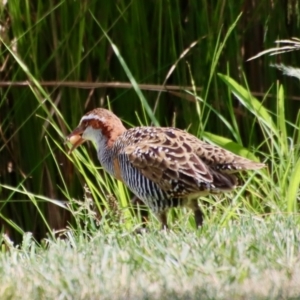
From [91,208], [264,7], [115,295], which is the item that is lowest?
[91,208]

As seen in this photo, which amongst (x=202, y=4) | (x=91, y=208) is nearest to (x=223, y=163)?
(x=91, y=208)

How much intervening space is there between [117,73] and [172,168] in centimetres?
155

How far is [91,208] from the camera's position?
634 centimetres

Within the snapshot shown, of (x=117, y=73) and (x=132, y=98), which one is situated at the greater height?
(x=117, y=73)

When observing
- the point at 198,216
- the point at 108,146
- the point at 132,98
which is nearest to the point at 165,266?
the point at 198,216

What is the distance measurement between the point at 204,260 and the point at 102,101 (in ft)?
10.4

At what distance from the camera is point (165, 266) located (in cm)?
432

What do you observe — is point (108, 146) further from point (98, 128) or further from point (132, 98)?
point (132, 98)

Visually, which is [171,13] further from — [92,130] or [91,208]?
[91,208]

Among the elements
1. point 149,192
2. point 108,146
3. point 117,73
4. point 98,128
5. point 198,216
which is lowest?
point 198,216

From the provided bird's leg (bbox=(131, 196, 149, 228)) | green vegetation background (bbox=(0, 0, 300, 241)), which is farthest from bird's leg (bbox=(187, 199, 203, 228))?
green vegetation background (bbox=(0, 0, 300, 241))

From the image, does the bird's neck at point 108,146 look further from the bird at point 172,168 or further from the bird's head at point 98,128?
the bird at point 172,168

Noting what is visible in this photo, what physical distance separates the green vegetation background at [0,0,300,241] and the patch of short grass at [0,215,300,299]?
180 cm

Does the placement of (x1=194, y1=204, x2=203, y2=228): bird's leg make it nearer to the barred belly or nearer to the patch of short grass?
the barred belly
